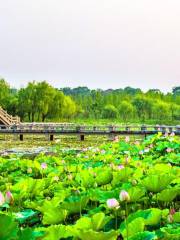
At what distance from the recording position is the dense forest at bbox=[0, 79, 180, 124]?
2486 inches

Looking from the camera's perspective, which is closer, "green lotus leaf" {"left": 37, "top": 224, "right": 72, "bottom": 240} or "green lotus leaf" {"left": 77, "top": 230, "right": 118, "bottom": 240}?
"green lotus leaf" {"left": 77, "top": 230, "right": 118, "bottom": 240}

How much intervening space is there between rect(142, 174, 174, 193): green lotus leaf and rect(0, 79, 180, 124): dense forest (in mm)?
59776

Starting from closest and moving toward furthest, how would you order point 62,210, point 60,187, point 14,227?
point 14,227 < point 62,210 < point 60,187

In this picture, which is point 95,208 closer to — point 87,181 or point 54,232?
point 87,181

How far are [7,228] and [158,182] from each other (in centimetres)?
128

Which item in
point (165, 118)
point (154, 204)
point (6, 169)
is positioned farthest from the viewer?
point (165, 118)

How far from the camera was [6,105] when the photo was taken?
63062mm

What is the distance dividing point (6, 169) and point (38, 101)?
5746cm

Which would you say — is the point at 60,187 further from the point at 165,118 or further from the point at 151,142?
the point at 165,118

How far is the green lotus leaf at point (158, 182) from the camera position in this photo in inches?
104

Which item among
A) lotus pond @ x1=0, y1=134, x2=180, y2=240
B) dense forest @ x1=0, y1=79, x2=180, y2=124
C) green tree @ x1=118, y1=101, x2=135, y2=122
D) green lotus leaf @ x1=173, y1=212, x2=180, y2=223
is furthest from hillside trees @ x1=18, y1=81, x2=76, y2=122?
green lotus leaf @ x1=173, y1=212, x2=180, y2=223

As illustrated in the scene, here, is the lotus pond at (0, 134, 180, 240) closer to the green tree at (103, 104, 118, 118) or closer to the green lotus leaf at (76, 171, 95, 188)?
the green lotus leaf at (76, 171, 95, 188)

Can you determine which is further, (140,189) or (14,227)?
(140,189)

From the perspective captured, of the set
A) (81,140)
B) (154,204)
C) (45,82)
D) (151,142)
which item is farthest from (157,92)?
(154,204)
